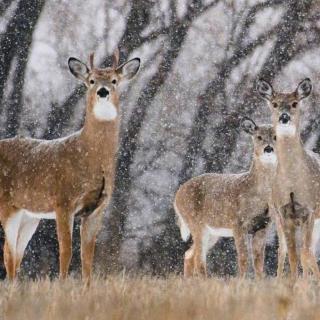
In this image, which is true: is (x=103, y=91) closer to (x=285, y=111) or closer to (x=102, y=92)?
(x=102, y=92)

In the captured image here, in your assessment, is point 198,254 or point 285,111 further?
point 198,254

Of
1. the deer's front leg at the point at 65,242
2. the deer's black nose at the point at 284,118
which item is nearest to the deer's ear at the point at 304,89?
the deer's black nose at the point at 284,118

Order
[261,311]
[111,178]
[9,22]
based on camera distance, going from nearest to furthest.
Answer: [261,311] < [111,178] < [9,22]

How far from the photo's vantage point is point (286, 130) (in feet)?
36.1

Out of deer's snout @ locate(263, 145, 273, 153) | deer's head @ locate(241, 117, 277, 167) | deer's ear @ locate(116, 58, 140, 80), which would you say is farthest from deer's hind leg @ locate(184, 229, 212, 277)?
deer's ear @ locate(116, 58, 140, 80)

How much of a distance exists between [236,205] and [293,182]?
232 centimetres

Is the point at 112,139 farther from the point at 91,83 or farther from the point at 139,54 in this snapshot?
the point at 139,54

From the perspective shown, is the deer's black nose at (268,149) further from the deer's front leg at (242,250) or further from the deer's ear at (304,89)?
the deer's ear at (304,89)

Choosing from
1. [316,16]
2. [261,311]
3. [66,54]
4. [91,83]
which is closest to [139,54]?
[66,54]

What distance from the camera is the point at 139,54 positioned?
17812mm

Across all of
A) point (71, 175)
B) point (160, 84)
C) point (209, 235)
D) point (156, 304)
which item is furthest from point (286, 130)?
point (160, 84)

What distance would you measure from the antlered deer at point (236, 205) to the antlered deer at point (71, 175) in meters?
2.57

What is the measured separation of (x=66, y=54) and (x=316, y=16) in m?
4.05

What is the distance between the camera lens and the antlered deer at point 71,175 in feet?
32.6
